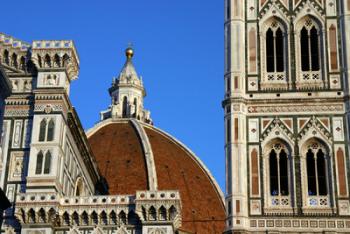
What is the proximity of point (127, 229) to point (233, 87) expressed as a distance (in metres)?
5.60

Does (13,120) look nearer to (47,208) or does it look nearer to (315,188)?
(47,208)

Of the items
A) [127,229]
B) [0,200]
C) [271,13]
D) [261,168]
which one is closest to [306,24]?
[271,13]

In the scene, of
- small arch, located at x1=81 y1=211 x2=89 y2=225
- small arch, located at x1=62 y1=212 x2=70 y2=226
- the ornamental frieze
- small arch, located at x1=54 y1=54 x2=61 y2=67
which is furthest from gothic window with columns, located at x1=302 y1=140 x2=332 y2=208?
small arch, located at x1=54 y1=54 x2=61 y2=67

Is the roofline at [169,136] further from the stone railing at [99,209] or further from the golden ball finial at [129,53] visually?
the stone railing at [99,209]

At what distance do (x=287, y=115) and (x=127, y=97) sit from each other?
36.7 m

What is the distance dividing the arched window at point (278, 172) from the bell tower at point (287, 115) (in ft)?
0.10

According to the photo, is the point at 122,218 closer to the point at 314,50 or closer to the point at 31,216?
the point at 31,216

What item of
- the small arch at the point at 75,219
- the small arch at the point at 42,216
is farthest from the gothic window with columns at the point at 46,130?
the small arch at the point at 75,219

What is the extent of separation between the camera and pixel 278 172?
85.5ft

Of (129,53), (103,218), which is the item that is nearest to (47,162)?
(103,218)

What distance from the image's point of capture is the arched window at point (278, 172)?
25.8m

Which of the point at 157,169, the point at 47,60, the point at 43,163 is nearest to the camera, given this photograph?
the point at 43,163

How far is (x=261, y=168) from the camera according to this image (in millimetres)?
26016

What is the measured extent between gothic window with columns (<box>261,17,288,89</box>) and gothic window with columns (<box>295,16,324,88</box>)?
41 cm
